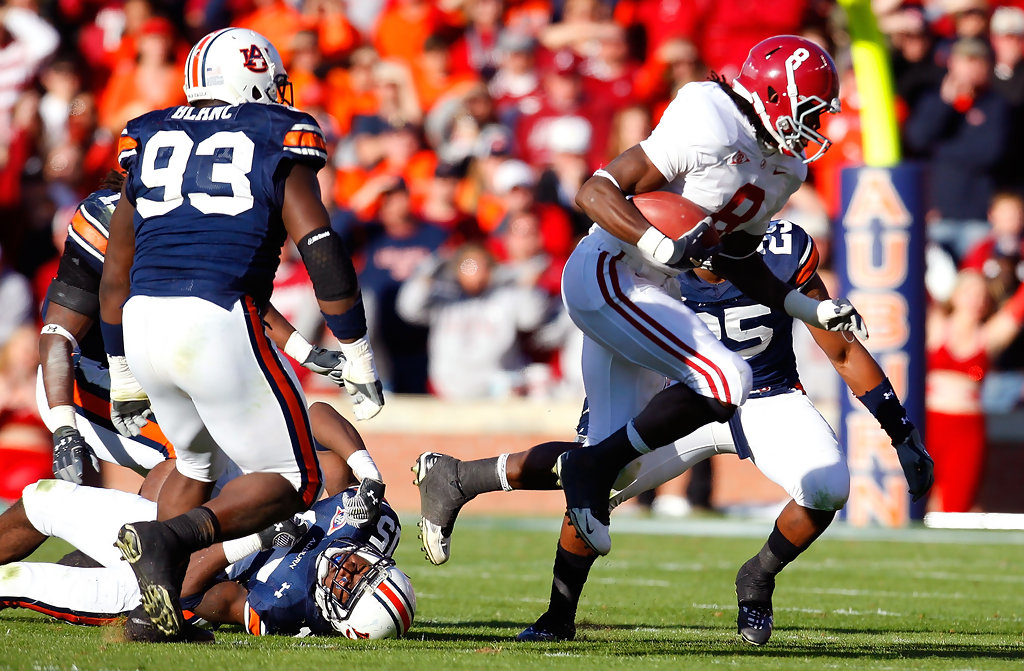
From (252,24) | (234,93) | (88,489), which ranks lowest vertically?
(88,489)

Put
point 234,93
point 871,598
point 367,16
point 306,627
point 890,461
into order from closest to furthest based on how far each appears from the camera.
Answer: point 234,93 < point 306,627 < point 871,598 < point 890,461 < point 367,16

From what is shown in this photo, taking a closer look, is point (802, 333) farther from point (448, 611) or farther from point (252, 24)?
point (252, 24)

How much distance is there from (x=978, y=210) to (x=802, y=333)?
71.8 inches

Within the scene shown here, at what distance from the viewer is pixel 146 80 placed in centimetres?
1313

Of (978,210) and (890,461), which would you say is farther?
(978,210)

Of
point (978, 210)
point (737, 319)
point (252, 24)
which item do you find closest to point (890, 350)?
point (978, 210)

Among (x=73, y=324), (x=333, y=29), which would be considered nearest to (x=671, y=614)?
(x=73, y=324)

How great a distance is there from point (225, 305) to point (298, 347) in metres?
0.70

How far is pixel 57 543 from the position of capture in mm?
7855

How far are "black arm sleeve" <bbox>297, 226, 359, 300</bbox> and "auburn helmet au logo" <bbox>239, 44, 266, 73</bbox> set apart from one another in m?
0.59

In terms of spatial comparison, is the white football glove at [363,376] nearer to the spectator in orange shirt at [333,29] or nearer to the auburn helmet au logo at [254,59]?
the auburn helmet au logo at [254,59]

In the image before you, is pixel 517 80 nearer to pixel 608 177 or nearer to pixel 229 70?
pixel 608 177

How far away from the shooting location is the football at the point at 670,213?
4688 mm

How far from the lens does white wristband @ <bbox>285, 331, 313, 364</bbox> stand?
481cm
